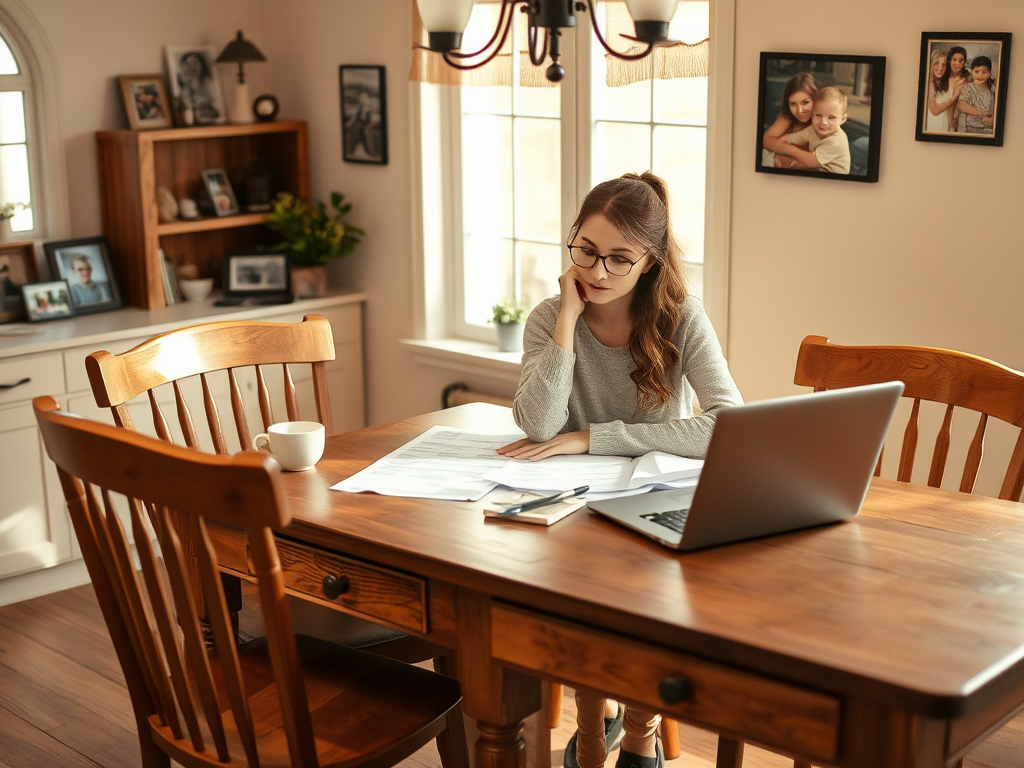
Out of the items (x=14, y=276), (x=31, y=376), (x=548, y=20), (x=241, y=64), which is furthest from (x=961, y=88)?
(x=14, y=276)

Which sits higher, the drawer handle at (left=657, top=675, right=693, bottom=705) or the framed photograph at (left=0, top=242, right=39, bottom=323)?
the framed photograph at (left=0, top=242, right=39, bottom=323)

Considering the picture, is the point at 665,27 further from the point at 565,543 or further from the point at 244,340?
the point at 244,340

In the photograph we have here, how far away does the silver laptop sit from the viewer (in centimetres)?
155

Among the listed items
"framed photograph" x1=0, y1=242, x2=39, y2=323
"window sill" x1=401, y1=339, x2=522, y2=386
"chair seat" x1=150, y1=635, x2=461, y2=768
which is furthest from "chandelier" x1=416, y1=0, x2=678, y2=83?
"framed photograph" x1=0, y1=242, x2=39, y2=323

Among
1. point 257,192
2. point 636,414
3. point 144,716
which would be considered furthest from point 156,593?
point 257,192

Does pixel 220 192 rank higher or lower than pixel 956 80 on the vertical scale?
lower

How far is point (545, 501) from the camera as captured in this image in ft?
6.07

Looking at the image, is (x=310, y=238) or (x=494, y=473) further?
(x=310, y=238)

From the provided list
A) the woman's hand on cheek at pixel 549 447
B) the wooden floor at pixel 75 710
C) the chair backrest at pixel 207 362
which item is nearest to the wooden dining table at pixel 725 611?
the woman's hand on cheek at pixel 549 447

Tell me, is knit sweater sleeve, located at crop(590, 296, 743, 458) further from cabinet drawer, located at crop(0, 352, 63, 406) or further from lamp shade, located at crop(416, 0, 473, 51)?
cabinet drawer, located at crop(0, 352, 63, 406)

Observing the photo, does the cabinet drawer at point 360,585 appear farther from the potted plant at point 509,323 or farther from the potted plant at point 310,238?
the potted plant at point 310,238

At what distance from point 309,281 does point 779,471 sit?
288cm

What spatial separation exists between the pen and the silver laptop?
0.28ft

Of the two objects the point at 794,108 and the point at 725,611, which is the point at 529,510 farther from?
the point at 794,108
